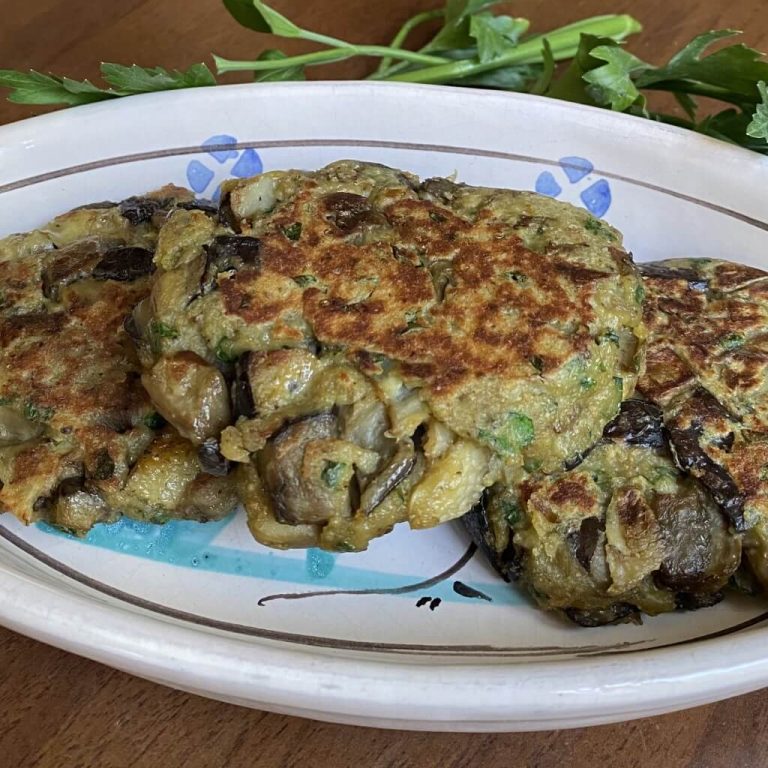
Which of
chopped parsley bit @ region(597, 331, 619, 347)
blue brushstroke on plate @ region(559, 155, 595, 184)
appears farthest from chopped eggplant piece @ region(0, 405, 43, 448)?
blue brushstroke on plate @ region(559, 155, 595, 184)

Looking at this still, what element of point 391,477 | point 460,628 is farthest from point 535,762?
point 391,477

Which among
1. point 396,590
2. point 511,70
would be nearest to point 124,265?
point 396,590

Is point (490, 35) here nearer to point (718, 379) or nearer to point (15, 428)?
point (718, 379)

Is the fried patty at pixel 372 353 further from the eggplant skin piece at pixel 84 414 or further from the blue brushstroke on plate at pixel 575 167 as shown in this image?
the blue brushstroke on plate at pixel 575 167

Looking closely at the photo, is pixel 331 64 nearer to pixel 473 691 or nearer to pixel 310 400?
pixel 310 400

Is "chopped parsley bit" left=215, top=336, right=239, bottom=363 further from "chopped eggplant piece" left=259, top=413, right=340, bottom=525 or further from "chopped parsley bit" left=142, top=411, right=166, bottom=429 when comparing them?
"chopped parsley bit" left=142, top=411, right=166, bottom=429

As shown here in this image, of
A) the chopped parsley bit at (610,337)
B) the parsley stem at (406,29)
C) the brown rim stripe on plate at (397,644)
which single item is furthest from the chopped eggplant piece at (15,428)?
the parsley stem at (406,29)
